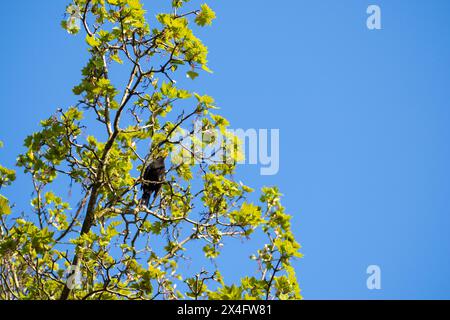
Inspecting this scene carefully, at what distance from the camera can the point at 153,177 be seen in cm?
938

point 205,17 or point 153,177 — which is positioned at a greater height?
point 205,17

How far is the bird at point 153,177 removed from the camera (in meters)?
9.30

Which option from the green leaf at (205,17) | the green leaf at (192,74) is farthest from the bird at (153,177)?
the green leaf at (205,17)

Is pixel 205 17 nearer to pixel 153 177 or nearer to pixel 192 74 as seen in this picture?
pixel 192 74

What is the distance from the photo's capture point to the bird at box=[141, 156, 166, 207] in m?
9.30

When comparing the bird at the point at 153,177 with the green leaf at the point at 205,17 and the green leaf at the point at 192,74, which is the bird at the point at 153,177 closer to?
the green leaf at the point at 192,74

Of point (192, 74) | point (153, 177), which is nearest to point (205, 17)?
point (192, 74)

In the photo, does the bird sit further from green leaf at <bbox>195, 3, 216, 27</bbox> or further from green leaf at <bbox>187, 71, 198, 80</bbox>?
green leaf at <bbox>195, 3, 216, 27</bbox>

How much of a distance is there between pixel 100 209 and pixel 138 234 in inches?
35.1

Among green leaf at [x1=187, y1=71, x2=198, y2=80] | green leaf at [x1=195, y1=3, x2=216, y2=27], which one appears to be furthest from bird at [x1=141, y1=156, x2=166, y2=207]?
green leaf at [x1=195, y1=3, x2=216, y2=27]

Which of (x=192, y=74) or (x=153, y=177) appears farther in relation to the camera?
(x=153, y=177)

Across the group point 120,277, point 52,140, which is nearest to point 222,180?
point 120,277

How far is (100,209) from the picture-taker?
930 centimetres

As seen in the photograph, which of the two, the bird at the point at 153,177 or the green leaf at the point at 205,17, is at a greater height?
the green leaf at the point at 205,17
